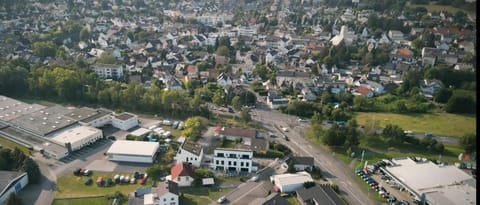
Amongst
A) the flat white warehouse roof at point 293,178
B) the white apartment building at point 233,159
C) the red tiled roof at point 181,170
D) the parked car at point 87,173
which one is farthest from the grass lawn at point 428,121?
the parked car at point 87,173

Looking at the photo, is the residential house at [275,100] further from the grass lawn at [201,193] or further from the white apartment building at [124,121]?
the grass lawn at [201,193]

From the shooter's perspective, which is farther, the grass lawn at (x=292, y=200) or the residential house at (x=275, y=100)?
the residential house at (x=275, y=100)

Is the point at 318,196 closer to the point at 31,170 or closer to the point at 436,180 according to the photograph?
the point at 436,180

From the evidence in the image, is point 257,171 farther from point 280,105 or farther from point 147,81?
point 147,81

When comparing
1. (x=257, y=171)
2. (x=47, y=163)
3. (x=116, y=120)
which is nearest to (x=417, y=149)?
(x=257, y=171)

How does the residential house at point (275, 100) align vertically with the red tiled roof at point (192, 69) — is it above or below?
below

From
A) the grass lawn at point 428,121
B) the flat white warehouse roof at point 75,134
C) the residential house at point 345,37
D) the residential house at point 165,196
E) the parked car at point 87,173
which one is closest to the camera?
the residential house at point 165,196

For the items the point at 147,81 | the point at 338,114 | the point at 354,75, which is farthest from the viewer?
the point at 354,75

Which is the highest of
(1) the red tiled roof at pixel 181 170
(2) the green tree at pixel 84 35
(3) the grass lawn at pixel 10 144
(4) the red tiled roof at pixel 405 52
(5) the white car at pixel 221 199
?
(4) the red tiled roof at pixel 405 52
